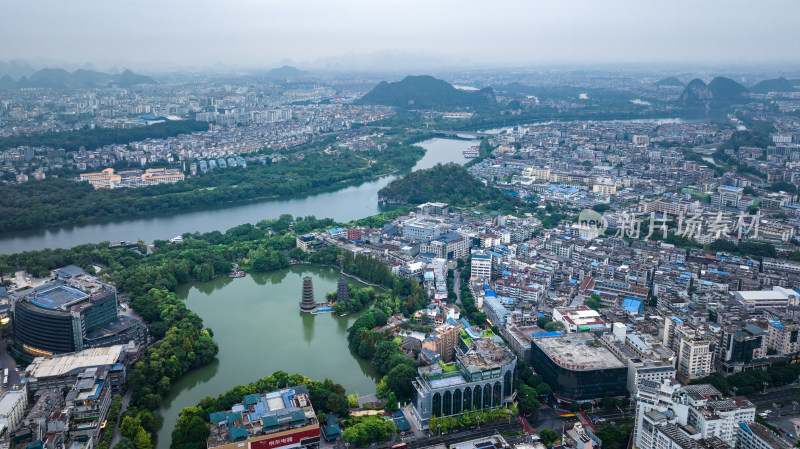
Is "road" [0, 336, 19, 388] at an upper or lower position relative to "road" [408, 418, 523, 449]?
upper

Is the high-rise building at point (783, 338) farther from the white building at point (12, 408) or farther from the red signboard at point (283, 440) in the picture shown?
the white building at point (12, 408)

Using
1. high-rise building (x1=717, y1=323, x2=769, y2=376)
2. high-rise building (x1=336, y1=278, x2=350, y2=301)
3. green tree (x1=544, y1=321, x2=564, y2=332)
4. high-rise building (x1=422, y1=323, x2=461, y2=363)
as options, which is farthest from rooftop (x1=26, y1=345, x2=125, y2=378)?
high-rise building (x1=717, y1=323, x2=769, y2=376)

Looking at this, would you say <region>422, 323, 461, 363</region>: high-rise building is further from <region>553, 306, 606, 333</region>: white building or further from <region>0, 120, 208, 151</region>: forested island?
<region>0, 120, 208, 151</region>: forested island

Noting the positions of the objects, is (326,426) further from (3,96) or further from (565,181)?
(3,96)

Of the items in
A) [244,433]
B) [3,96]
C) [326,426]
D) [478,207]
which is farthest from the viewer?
[3,96]

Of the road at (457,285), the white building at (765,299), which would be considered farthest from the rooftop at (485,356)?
the white building at (765,299)

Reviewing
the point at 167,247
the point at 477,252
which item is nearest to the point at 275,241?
the point at 167,247

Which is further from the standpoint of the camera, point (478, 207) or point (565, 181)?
point (565, 181)
